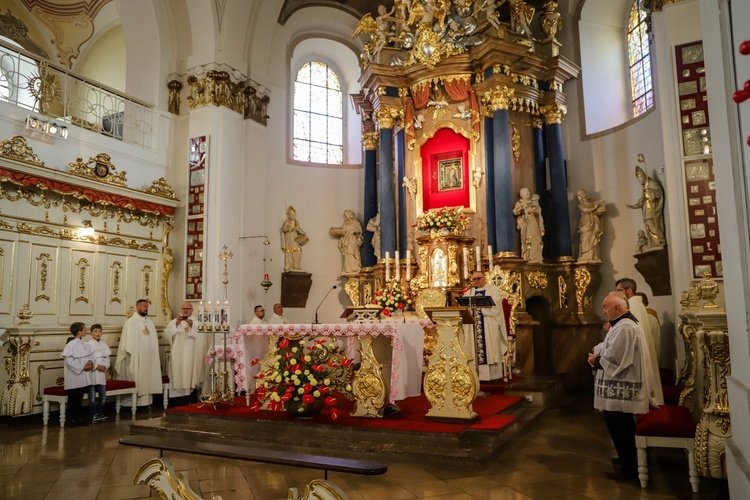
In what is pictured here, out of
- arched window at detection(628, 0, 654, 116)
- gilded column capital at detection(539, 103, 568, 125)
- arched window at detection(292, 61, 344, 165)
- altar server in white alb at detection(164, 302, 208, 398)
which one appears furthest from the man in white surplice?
arched window at detection(292, 61, 344, 165)

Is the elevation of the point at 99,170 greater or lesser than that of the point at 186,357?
greater

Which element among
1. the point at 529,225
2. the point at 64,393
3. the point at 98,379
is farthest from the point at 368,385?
the point at 529,225

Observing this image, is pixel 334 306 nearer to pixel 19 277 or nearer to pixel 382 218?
pixel 382 218

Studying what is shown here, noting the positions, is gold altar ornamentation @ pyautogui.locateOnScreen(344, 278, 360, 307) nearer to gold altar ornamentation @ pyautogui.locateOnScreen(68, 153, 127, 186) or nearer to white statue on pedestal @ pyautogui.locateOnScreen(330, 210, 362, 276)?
white statue on pedestal @ pyautogui.locateOnScreen(330, 210, 362, 276)

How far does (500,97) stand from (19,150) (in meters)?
8.56

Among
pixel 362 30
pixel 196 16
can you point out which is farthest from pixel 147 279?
pixel 362 30

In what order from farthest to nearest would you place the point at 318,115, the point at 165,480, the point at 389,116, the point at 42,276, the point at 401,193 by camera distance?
the point at 318,115 < the point at 389,116 < the point at 401,193 < the point at 42,276 < the point at 165,480

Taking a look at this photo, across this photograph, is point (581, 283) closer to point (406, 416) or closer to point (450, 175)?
point (450, 175)

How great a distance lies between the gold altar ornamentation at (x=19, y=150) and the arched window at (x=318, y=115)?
6.50 metres

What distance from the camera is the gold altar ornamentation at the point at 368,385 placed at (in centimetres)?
660

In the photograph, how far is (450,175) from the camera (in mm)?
12414

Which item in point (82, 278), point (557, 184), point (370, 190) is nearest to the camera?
point (82, 278)

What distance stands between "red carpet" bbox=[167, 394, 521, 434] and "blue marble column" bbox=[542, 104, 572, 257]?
475cm

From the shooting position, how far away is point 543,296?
11633 mm
